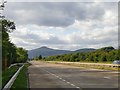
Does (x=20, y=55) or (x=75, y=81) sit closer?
(x=75, y=81)

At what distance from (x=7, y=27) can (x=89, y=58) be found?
68020 mm

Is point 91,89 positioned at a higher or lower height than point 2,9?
lower

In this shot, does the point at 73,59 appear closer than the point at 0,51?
No

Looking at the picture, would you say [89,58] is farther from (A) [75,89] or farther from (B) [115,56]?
(A) [75,89]

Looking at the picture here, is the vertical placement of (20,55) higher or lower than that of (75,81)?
higher

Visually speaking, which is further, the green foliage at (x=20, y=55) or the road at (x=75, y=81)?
the green foliage at (x=20, y=55)

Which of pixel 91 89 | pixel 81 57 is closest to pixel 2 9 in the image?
pixel 91 89

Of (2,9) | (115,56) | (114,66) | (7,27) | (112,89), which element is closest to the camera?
(112,89)

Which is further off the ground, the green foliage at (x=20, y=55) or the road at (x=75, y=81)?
the green foliage at (x=20, y=55)

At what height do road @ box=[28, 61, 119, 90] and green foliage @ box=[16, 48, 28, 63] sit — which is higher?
green foliage @ box=[16, 48, 28, 63]

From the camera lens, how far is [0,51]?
34.0 metres

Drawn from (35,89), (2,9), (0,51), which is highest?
(2,9)

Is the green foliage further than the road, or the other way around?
the green foliage

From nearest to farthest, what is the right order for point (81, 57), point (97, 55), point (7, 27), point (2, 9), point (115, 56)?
point (2, 9), point (7, 27), point (115, 56), point (97, 55), point (81, 57)
